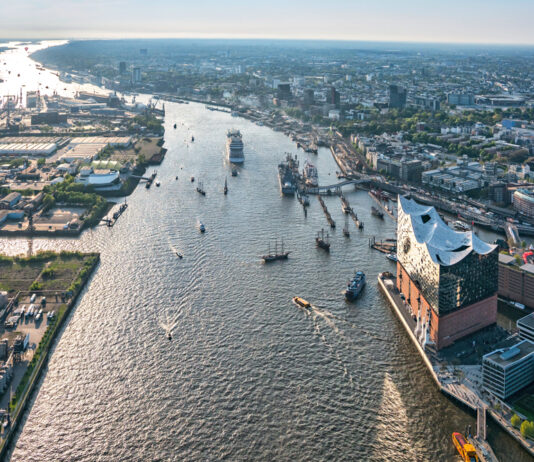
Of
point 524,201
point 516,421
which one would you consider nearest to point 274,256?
point 516,421

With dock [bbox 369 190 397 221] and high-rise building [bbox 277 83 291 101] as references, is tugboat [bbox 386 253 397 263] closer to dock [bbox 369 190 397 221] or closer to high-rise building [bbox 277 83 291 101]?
dock [bbox 369 190 397 221]

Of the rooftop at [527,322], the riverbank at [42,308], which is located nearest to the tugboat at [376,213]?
the rooftop at [527,322]

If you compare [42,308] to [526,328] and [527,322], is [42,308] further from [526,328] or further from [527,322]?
[527,322]

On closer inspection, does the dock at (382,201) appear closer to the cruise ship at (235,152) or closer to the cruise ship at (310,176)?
the cruise ship at (310,176)

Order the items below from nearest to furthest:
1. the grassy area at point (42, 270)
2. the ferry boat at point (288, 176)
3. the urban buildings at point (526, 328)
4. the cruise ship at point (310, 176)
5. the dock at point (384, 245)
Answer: the urban buildings at point (526, 328) < the grassy area at point (42, 270) < the dock at point (384, 245) < the ferry boat at point (288, 176) < the cruise ship at point (310, 176)

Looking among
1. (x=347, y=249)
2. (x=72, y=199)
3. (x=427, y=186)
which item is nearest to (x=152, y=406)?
(x=347, y=249)

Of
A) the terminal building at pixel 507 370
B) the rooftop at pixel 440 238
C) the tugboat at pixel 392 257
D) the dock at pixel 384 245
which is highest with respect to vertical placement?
the rooftop at pixel 440 238
